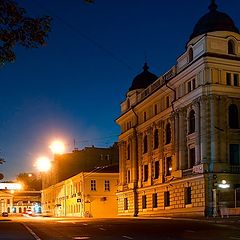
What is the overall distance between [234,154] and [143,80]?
26.0m

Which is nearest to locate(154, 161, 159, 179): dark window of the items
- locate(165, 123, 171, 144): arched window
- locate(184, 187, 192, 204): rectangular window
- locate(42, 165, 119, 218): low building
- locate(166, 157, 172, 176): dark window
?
locate(166, 157, 172, 176): dark window

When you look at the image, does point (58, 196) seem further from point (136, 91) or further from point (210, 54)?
point (210, 54)

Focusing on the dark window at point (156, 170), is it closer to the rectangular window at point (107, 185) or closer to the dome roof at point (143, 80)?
the dome roof at point (143, 80)

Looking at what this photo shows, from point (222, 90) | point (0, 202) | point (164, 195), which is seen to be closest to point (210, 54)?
point (222, 90)

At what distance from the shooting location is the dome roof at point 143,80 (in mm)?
74375

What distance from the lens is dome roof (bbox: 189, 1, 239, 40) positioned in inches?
2094

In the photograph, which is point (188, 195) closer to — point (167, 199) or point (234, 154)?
point (234, 154)

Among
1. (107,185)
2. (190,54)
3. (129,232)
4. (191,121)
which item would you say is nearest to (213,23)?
(190,54)

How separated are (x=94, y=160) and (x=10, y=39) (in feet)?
297

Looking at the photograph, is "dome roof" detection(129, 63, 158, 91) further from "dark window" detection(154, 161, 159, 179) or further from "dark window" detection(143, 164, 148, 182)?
"dark window" detection(154, 161, 159, 179)

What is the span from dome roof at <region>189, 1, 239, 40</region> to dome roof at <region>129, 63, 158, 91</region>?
60.3 ft

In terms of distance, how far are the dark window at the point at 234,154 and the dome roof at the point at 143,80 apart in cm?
2378

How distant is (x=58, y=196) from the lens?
105 m

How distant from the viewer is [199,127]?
2036 inches
